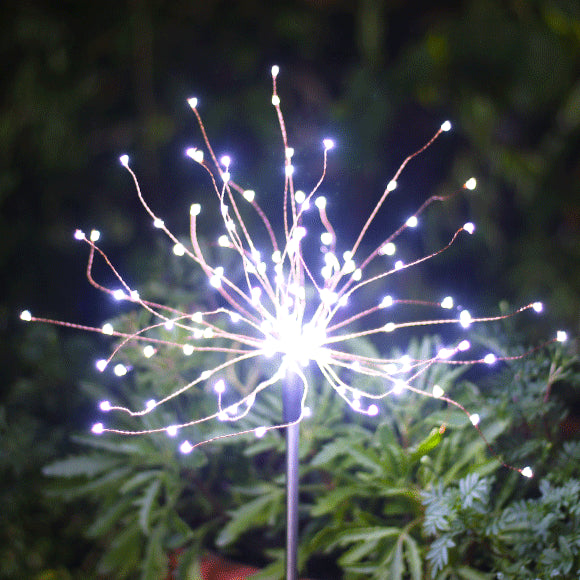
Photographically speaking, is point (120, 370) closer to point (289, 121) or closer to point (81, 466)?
point (81, 466)

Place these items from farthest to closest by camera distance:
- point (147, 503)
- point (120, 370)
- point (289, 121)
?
point (289, 121) → point (147, 503) → point (120, 370)

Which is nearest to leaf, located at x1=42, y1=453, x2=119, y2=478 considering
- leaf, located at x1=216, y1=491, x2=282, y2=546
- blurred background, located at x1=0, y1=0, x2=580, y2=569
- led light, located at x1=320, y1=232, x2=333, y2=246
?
leaf, located at x1=216, y1=491, x2=282, y2=546

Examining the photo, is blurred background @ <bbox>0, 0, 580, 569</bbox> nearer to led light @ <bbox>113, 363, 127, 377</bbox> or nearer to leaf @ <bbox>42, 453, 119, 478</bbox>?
leaf @ <bbox>42, 453, 119, 478</bbox>

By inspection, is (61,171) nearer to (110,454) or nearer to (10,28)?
(10,28)

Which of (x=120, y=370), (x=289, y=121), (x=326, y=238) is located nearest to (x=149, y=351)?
(x=120, y=370)

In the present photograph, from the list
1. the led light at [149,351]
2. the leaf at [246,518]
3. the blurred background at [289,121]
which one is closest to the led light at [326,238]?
the led light at [149,351]

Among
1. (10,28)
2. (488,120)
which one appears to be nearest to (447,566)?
(488,120)
